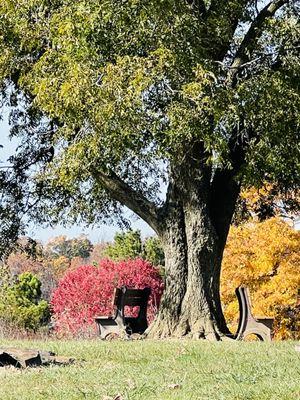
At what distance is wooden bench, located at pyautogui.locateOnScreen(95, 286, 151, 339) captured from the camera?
41.2ft

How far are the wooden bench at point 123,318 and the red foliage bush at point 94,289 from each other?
8705mm

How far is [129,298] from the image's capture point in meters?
13.5

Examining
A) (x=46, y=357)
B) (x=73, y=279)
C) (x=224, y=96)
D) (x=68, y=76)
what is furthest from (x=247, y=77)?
(x=73, y=279)

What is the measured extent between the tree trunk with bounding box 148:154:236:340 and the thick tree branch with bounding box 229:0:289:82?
1.98 meters

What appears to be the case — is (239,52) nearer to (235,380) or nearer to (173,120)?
(173,120)

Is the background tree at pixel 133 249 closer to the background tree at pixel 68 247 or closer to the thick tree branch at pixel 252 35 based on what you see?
the thick tree branch at pixel 252 35

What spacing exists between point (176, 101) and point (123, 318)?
407 centimetres

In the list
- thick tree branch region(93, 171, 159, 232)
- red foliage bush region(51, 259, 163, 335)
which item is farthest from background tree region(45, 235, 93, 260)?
thick tree branch region(93, 171, 159, 232)

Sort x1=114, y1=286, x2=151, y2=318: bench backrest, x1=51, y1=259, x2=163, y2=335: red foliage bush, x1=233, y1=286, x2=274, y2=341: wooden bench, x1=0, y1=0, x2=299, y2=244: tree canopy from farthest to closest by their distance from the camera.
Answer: x1=51, y1=259, x2=163, y2=335: red foliage bush
x1=114, y1=286, x2=151, y2=318: bench backrest
x1=233, y1=286, x2=274, y2=341: wooden bench
x1=0, y1=0, x2=299, y2=244: tree canopy

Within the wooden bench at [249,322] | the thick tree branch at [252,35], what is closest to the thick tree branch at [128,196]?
the wooden bench at [249,322]

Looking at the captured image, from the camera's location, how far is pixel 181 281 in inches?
497

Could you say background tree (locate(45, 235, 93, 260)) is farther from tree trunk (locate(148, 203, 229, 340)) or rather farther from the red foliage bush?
tree trunk (locate(148, 203, 229, 340))

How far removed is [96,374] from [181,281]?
19.5 ft

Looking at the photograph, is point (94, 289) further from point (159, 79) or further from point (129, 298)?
point (159, 79)
